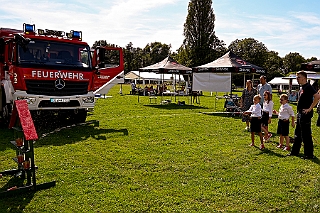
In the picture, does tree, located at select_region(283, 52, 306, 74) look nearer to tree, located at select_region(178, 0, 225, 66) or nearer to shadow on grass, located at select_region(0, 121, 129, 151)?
tree, located at select_region(178, 0, 225, 66)

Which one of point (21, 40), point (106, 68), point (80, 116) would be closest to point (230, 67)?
point (106, 68)

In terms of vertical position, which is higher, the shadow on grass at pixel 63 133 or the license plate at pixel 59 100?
the license plate at pixel 59 100

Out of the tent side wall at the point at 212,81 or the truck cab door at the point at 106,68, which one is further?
the tent side wall at the point at 212,81

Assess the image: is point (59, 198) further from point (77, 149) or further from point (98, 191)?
point (77, 149)

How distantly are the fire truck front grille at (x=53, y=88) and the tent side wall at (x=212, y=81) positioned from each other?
9509mm

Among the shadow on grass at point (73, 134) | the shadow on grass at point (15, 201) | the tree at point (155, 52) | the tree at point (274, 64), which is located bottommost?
the shadow on grass at point (15, 201)

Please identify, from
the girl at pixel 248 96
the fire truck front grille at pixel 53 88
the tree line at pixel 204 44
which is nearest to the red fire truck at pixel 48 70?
the fire truck front grille at pixel 53 88

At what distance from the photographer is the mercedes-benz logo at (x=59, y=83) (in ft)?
30.2

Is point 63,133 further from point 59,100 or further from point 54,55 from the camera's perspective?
point 54,55

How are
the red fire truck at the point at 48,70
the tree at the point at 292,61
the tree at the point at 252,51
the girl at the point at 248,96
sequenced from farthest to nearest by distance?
the tree at the point at 292,61 → the tree at the point at 252,51 → the girl at the point at 248,96 → the red fire truck at the point at 48,70

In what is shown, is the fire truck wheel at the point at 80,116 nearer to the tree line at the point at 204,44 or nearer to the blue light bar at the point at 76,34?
the blue light bar at the point at 76,34

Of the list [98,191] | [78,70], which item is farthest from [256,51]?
[98,191]

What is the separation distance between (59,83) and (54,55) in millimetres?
1006

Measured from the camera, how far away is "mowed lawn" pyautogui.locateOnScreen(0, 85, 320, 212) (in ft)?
14.1
